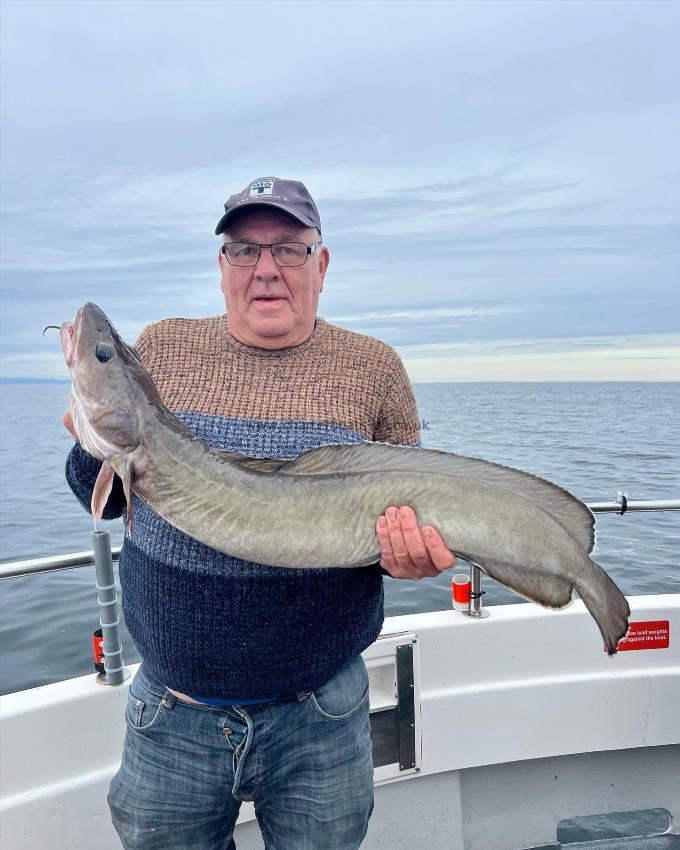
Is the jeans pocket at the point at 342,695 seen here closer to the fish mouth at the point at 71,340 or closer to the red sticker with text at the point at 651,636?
the fish mouth at the point at 71,340

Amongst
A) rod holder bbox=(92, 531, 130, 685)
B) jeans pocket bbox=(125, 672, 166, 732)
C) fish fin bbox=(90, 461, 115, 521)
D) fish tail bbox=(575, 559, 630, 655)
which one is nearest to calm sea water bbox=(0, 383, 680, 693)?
rod holder bbox=(92, 531, 130, 685)

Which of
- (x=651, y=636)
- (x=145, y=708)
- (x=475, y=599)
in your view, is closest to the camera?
(x=145, y=708)

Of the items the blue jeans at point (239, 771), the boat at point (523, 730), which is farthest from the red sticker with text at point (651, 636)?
the blue jeans at point (239, 771)

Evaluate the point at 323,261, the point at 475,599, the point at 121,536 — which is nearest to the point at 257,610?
the point at 323,261

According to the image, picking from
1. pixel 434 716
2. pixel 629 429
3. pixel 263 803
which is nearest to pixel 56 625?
pixel 434 716

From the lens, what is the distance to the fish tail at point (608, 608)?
2203mm

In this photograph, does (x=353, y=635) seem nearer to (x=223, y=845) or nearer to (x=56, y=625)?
(x=223, y=845)

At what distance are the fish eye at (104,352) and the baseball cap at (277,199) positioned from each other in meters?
0.82

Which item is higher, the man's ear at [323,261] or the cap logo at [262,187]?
the cap logo at [262,187]

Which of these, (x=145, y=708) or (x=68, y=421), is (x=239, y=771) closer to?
(x=145, y=708)

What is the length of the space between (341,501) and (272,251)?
Answer: 1060mm

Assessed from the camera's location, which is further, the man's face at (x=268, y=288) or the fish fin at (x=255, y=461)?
the man's face at (x=268, y=288)

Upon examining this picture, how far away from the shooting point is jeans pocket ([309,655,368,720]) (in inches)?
97.0

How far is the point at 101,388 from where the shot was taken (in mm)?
2061
